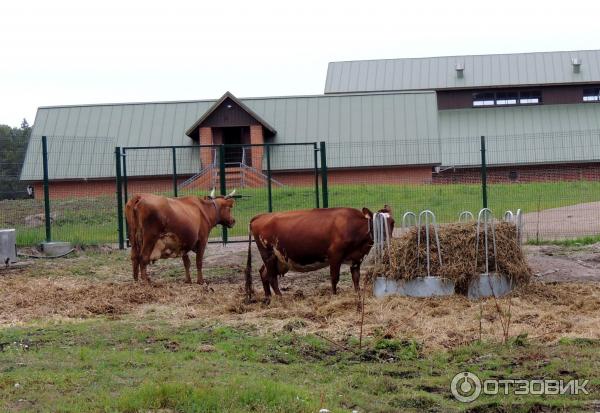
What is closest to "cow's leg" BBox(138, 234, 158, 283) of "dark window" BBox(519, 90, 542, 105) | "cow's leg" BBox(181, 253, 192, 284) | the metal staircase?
"cow's leg" BBox(181, 253, 192, 284)

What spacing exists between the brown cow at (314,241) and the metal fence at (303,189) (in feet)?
19.9

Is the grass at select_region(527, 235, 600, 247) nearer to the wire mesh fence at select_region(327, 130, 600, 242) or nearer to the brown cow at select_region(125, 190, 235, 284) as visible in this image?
the wire mesh fence at select_region(327, 130, 600, 242)

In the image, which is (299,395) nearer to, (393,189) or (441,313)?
(441,313)

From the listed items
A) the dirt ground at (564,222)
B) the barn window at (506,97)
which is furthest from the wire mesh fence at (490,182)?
the barn window at (506,97)

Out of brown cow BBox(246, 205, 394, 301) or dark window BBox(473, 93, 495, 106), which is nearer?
brown cow BBox(246, 205, 394, 301)

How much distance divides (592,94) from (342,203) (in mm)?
32000

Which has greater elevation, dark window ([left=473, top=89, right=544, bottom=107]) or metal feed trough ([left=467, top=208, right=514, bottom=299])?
dark window ([left=473, top=89, right=544, bottom=107])

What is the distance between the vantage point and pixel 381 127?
36719 millimetres

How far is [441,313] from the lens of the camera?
395 inches

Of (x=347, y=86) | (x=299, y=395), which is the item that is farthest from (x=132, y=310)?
(x=347, y=86)

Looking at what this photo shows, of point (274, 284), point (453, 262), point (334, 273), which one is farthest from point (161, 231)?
point (453, 262)

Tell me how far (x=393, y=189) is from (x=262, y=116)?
1816 centimetres

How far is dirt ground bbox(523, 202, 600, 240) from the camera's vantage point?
1875cm

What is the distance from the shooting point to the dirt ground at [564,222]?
18.7 metres
